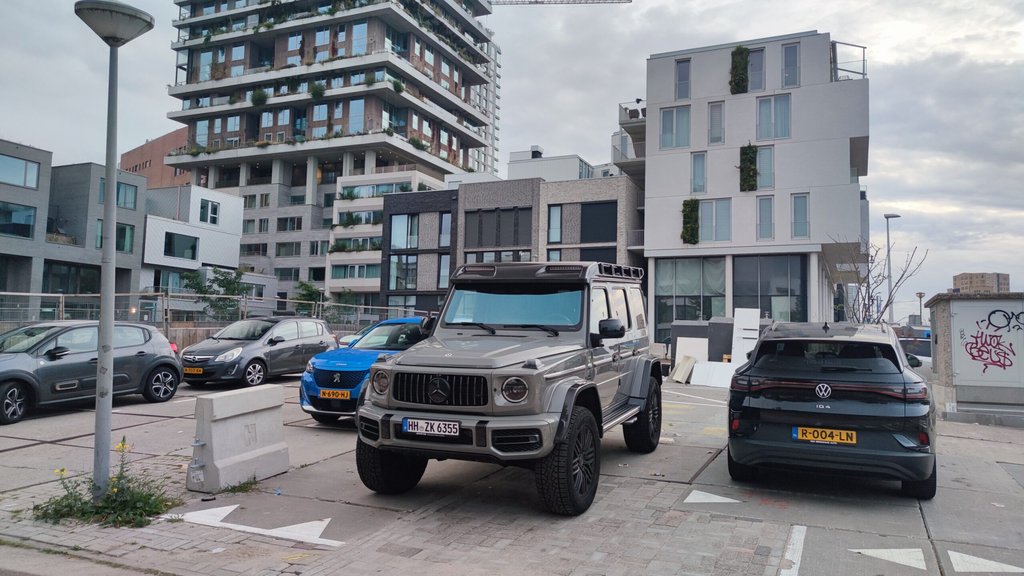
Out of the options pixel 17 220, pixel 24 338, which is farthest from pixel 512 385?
pixel 17 220

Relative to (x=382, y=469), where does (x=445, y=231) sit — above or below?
above

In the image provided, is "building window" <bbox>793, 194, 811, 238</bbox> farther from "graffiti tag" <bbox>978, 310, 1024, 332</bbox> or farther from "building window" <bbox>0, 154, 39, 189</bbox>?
"building window" <bbox>0, 154, 39, 189</bbox>

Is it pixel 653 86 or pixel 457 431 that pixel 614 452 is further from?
pixel 653 86

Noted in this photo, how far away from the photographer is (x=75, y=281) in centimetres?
4931

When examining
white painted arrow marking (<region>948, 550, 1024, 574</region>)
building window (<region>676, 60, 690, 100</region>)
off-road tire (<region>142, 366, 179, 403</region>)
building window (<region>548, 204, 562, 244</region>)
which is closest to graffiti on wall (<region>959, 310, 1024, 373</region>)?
white painted arrow marking (<region>948, 550, 1024, 574</region>)

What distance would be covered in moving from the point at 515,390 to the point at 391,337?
19.4ft

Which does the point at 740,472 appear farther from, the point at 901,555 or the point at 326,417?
the point at 326,417

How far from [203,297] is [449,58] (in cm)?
6842

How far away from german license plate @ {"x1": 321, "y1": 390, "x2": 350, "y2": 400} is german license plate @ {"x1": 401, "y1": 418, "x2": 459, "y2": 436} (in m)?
4.42

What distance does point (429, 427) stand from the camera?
17.8ft

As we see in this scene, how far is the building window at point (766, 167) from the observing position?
123ft

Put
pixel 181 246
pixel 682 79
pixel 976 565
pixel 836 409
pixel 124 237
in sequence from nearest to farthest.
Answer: pixel 976 565
pixel 836 409
pixel 682 79
pixel 124 237
pixel 181 246

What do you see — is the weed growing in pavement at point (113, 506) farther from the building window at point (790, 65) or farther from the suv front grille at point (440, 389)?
the building window at point (790, 65)

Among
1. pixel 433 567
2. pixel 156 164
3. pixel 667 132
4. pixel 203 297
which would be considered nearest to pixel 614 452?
pixel 433 567
